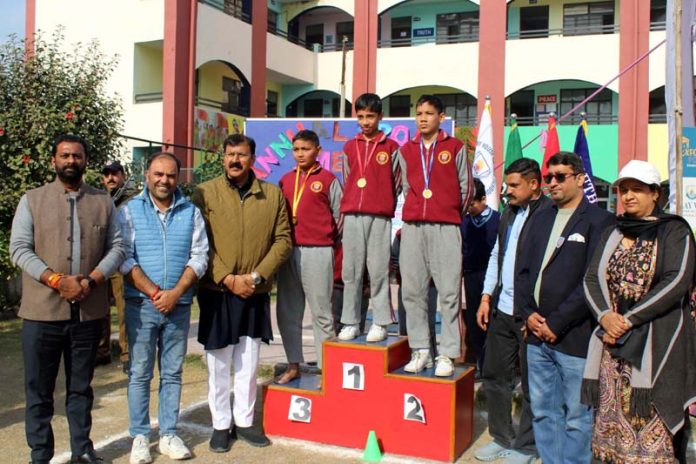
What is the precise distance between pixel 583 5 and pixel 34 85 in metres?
20.1

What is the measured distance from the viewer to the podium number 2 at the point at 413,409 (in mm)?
4441

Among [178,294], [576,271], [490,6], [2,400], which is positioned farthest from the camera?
[490,6]

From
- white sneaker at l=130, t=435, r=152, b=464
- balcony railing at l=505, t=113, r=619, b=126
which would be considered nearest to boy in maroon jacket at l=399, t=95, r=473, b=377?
white sneaker at l=130, t=435, r=152, b=464

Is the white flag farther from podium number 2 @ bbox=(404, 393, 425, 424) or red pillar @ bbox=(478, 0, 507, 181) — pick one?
red pillar @ bbox=(478, 0, 507, 181)

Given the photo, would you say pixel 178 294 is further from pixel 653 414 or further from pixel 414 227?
pixel 653 414

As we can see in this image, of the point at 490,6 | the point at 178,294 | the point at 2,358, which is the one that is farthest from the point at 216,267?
the point at 490,6

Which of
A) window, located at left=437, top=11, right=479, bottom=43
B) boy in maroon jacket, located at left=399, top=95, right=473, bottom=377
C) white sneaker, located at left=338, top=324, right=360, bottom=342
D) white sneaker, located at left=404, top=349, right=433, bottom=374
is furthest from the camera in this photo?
window, located at left=437, top=11, right=479, bottom=43

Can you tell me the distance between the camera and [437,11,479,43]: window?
24.0 meters

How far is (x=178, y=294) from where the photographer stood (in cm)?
429

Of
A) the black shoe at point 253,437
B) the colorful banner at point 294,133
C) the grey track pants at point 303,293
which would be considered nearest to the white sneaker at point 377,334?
the grey track pants at point 303,293

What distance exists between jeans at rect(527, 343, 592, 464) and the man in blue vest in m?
2.20

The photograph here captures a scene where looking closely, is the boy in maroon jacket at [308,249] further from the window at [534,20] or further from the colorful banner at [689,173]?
the window at [534,20]

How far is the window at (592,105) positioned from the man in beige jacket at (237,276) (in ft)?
64.3

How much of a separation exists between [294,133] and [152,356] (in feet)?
24.1
